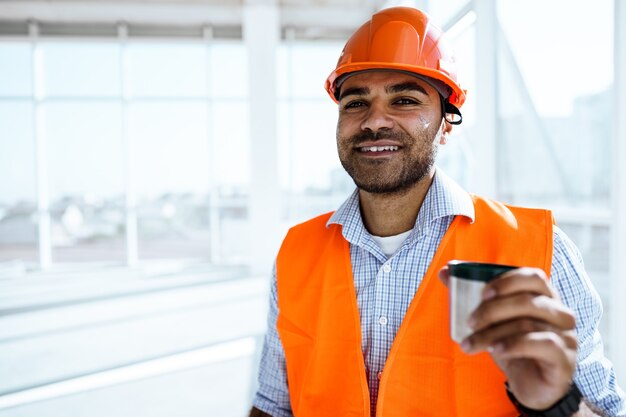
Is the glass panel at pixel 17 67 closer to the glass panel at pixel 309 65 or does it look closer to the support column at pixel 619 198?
the glass panel at pixel 309 65

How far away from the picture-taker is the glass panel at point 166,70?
28.4ft

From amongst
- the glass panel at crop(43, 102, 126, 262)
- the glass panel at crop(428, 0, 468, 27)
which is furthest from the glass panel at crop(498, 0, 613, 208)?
the glass panel at crop(43, 102, 126, 262)

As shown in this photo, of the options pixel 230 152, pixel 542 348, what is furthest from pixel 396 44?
pixel 230 152

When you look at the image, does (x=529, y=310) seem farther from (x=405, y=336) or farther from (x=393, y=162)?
(x=393, y=162)

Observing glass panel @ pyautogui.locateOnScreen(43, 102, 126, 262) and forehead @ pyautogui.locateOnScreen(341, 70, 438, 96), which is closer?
forehead @ pyautogui.locateOnScreen(341, 70, 438, 96)

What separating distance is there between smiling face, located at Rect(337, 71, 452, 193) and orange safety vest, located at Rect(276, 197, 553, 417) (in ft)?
0.65

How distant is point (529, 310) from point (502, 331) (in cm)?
5

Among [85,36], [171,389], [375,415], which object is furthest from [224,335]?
[85,36]

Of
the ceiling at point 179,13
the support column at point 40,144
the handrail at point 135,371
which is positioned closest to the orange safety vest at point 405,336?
the handrail at point 135,371

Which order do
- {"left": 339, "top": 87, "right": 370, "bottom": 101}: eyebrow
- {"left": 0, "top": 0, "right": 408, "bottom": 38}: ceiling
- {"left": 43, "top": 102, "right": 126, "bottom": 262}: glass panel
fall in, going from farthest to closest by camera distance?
{"left": 43, "top": 102, "right": 126, "bottom": 262}: glass panel → {"left": 0, "top": 0, "right": 408, "bottom": 38}: ceiling → {"left": 339, "top": 87, "right": 370, "bottom": 101}: eyebrow

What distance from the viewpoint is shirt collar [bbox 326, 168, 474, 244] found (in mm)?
1267

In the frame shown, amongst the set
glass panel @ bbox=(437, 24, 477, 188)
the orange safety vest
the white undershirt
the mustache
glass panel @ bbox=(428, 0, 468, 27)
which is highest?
glass panel @ bbox=(428, 0, 468, 27)

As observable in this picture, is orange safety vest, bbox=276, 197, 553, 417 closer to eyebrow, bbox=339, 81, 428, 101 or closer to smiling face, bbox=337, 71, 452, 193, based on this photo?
smiling face, bbox=337, 71, 452, 193

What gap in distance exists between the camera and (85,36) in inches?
335
